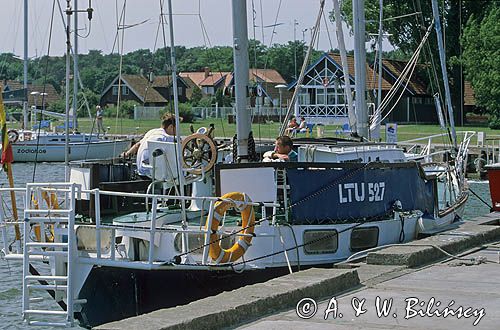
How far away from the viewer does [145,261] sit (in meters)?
13.0

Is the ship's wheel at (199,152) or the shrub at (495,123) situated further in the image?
the shrub at (495,123)

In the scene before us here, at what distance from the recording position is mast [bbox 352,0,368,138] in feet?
69.2

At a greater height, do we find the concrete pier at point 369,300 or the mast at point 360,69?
the mast at point 360,69

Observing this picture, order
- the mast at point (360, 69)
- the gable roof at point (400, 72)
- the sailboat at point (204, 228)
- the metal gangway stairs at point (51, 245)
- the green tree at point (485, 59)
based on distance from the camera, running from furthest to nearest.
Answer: the gable roof at point (400, 72), the green tree at point (485, 59), the mast at point (360, 69), the sailboat at point (204, 228), the metal gangway stairs at point (51, 245)

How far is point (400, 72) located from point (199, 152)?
63112 mm

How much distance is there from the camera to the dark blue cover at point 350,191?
13.8 meters

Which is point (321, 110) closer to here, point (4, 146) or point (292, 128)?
point (292, 128)

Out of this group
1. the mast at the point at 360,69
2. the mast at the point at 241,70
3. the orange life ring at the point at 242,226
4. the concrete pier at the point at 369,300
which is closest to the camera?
the concrete pier at the point at 369,300

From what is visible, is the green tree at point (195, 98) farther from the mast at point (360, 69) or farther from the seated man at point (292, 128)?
the mast at point (360, 69)

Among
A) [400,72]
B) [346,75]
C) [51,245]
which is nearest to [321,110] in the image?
[400,72]

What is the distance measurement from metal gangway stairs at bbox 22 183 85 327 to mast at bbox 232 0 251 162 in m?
2.68

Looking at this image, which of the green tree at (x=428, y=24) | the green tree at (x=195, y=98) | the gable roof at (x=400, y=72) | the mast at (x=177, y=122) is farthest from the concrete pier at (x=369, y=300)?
the green tree at (x=195, y=98)

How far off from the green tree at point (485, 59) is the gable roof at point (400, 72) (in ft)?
19.6

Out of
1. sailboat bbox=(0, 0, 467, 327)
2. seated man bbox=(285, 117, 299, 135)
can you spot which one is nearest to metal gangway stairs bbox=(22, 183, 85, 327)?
sailboat bbox=(0, 0, 467, 327)
